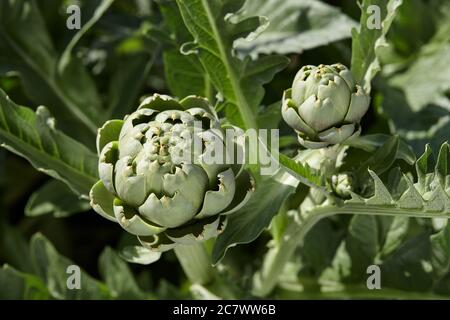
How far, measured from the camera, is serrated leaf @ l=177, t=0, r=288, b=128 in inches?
43.1

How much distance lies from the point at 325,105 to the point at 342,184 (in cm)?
12

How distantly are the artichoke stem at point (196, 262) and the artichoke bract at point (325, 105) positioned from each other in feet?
0.85

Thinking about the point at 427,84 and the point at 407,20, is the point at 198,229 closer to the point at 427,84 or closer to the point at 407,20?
the point at 427,84

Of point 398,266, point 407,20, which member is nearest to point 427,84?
point 407,20

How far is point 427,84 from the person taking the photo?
4.73 feet

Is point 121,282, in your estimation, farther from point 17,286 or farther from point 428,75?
point 428,75

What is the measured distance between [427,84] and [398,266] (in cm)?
37

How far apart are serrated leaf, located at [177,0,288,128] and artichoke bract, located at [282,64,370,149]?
0.17m

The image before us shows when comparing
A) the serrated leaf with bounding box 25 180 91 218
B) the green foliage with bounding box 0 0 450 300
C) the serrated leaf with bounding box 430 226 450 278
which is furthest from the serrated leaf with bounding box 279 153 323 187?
the serrated leaf with bounding box 25 180 91 218

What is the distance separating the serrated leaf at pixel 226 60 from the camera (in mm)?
1096

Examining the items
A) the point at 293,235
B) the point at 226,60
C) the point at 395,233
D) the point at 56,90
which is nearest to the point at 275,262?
the point at 293,235

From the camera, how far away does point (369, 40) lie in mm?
1044

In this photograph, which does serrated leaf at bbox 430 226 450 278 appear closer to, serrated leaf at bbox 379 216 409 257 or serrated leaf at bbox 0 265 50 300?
serrated leaf at bbox 379 216 409 257

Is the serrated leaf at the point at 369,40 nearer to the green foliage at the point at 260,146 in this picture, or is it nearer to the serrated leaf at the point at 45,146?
the green foliage at the point at 260,146
